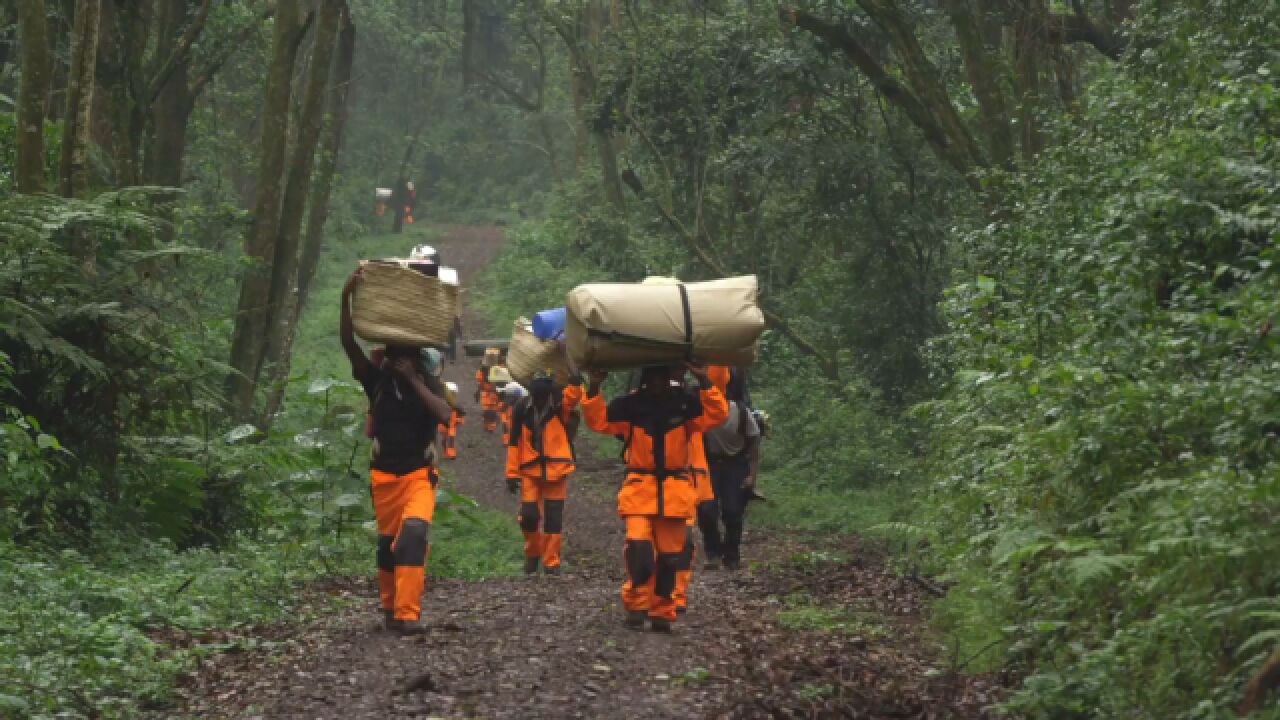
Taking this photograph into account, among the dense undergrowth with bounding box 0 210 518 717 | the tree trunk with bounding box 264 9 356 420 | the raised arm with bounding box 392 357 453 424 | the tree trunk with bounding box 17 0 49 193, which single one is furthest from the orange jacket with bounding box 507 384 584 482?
the tree trunk with bounding box 264 9 356 420

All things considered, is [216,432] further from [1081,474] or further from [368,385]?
[1081,474]

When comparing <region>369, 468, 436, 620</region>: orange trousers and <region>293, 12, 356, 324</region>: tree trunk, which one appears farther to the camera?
<region>293, 12, 356, 324</region>: tree trunk

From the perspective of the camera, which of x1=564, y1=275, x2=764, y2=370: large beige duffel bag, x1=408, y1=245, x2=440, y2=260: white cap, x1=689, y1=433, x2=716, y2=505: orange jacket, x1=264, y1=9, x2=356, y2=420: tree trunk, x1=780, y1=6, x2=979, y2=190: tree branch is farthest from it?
x1=264, y1=9, x2=356, y2=420: tree trunk

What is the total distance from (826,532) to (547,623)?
8308 mm

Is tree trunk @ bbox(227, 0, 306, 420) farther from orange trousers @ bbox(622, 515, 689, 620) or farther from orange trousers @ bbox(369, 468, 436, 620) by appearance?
orange trousers @ bbox(622, 515, 689, 620)

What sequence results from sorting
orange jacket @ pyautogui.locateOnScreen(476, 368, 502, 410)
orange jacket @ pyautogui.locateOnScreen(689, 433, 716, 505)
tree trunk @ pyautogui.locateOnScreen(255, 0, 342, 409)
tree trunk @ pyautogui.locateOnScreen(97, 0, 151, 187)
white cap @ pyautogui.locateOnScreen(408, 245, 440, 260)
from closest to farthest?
orange jacket @ pyautogui.locateOnScreen(689, 433, 716, 505), white cap @ pyautogui.locateOnScreen(408, 245, 440, 260), tree trunk @ pyautogui.locateOnScreen(97, 0, 151, 187), tree trunk @ pyautogui.locateOnScreen(255, 0, 342, 409), orange jacket @ pyautogui.locateOnScreen(476, 368, 502, 410)

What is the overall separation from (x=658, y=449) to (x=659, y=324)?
124cm

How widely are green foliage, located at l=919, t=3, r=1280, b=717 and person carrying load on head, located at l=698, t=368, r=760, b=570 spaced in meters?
1.75

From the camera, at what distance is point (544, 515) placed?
45.2 feet

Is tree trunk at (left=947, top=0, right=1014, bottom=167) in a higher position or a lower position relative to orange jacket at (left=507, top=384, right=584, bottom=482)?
higher

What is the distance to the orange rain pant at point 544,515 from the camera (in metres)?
13.5

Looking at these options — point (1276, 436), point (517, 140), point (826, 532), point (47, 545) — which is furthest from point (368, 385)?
point (517, 140)

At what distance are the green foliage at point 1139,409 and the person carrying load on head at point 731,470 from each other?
175cm

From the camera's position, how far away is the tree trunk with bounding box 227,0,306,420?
1694cm
